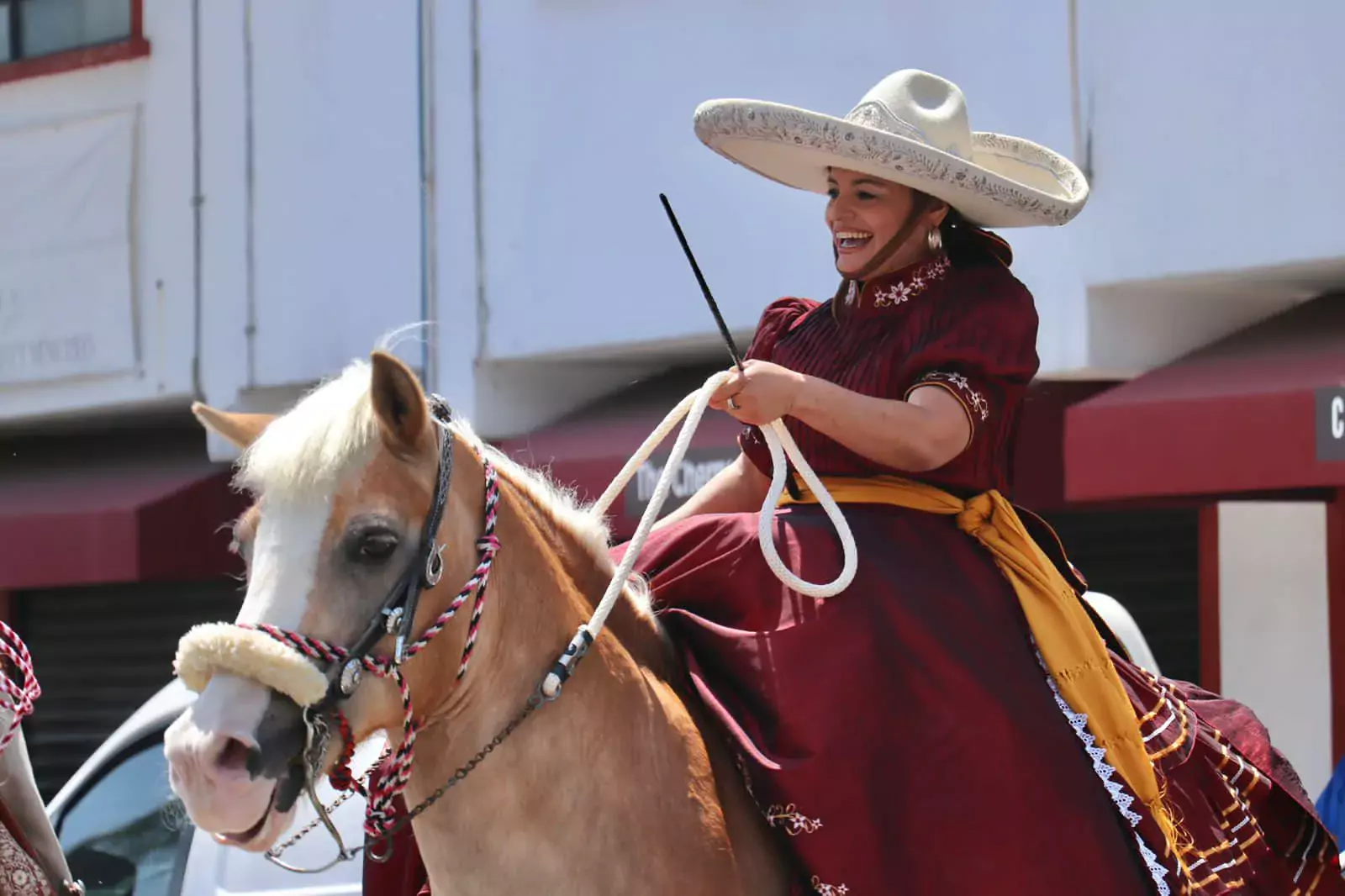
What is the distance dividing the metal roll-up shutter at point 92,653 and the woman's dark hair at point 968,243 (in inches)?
364

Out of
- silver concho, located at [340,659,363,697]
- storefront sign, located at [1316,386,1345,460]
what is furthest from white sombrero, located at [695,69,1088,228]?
storefront sign, located at [1316,386,1345,460]

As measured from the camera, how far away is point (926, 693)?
3.14m

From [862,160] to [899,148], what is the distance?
74 millimetres

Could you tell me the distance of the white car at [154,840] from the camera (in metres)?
5.53

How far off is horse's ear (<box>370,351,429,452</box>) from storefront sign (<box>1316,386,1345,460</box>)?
15.7 feet

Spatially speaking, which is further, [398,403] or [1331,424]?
[1331,424]

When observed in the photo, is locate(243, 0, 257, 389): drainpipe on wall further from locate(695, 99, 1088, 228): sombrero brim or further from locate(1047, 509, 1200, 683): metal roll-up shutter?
locate(695, 99, 1088, 228): sombrero brim

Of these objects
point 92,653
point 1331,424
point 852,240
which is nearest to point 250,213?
point 92,653

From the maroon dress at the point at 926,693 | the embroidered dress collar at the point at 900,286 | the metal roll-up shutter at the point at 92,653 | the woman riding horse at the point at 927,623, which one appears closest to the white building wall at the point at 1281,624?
the woman riding horse at the point at 927,623

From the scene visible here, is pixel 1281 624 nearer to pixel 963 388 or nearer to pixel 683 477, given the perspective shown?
pixel 683 477

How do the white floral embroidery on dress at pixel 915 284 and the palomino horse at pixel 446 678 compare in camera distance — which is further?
the white floral embroidery on dress at pixel 915 284

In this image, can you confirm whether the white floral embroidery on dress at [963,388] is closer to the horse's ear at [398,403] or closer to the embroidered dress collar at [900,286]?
the embroidered dress collar at [900,286]

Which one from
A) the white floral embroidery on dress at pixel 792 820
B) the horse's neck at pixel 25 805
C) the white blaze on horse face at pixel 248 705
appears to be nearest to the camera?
the white blaze on horse face at pixel 248 705

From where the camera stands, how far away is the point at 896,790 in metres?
3.11
